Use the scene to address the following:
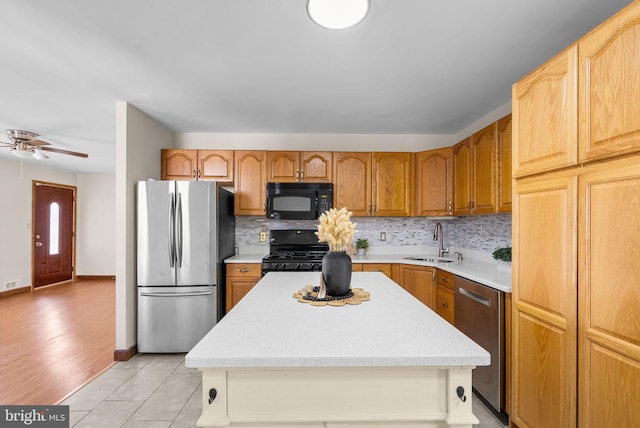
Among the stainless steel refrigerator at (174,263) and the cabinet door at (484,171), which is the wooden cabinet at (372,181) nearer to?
the cabinet door at (484,171)

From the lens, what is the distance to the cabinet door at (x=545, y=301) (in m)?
1.42

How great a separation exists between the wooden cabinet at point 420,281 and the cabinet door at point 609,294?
5.81 feet

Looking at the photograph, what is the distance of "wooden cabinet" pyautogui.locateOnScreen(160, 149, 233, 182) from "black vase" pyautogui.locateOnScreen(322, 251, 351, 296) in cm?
251

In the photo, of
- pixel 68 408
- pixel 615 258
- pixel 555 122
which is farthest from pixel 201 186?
pixel 615 258

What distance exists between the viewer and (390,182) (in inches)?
146

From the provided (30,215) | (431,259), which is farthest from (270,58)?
(30,215)

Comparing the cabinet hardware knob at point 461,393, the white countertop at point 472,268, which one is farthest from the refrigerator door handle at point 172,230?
the cabinet hardware knob at point 461,393

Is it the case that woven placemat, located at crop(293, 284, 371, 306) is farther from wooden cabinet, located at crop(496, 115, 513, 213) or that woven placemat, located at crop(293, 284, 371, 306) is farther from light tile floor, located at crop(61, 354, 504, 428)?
wooden cabinet, located at crop(496, 115, 513, 213)

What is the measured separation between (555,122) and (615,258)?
70cm

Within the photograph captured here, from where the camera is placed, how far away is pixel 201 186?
3049mm

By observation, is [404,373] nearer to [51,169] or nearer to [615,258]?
[615,258]

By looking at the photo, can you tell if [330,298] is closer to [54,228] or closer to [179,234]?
[179,234]

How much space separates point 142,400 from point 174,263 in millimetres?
1181
